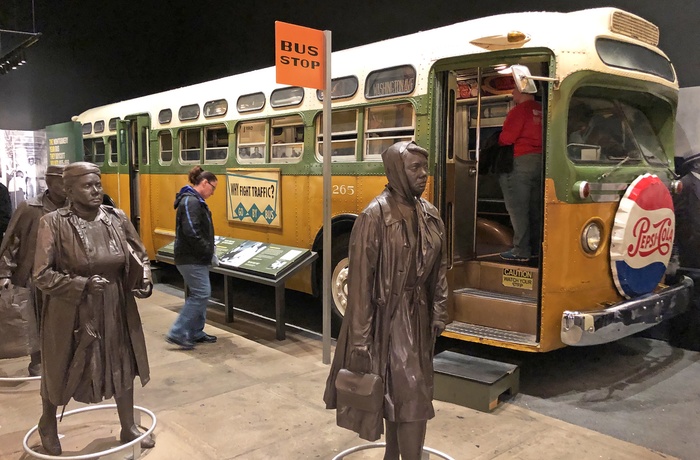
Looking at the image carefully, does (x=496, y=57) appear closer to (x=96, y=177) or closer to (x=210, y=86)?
(x=96, y=177)

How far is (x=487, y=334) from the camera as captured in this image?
4.96m

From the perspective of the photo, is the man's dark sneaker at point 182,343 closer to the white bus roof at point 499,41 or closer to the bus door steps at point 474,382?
the bus door steps at point 474,382

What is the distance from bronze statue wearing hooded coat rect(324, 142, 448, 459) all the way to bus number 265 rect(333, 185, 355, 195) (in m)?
3.22

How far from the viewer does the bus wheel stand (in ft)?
20.7

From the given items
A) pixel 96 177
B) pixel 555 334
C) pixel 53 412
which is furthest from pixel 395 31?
pixel 53 412

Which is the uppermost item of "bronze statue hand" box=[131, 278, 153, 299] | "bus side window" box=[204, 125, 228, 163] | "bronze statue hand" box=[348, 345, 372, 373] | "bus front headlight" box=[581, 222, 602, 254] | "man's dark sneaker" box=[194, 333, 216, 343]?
"bus side window" box=[204, 125, 228, 163]

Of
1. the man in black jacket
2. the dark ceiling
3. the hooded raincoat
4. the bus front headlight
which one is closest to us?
the hooded raincoat

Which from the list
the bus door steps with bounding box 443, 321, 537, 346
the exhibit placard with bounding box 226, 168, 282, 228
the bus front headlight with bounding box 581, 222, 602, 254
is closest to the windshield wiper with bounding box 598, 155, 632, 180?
the bus front headlight with bounding box 581, 222, 602, 254

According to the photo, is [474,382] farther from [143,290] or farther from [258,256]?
[258,256]

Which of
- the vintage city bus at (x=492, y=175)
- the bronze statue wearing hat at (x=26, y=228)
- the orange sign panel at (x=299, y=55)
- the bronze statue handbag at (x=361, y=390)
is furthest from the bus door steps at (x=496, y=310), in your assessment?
the bronze statue wearing hat at (x=26, y=228)

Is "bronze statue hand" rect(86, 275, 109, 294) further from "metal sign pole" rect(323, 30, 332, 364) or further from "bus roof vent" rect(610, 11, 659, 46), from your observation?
"bus roof vent" rect(610, 11, 659, 46)

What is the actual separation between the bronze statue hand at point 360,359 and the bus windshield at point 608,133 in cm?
299

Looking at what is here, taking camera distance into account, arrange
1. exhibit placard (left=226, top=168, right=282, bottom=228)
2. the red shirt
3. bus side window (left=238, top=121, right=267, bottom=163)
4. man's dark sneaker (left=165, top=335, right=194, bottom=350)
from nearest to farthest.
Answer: the red shirt → man's dark sneaker (left=165, top=335, right=194, bottom=350) → exhibit placard (left=226, top=168, right=282, bottom=228) → bus side window (left=238, top=121, right=267, bottom=163)

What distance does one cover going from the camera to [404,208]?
2898mm
